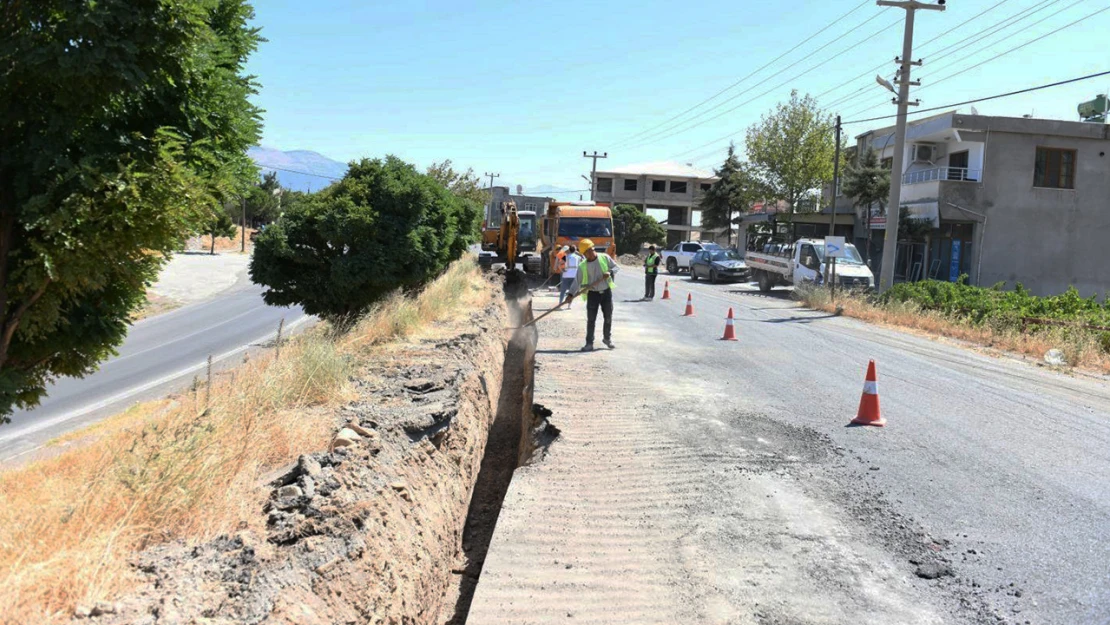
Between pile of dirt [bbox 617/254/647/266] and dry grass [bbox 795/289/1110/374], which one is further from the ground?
pile of dirt [bbox 617/254/647/266]

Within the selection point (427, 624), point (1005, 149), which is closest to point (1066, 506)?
point (427, 624)

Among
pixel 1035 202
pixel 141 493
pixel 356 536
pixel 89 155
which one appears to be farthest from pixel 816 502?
pixel 1035 202

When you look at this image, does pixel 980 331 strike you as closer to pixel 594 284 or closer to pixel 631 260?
pixel 594 284

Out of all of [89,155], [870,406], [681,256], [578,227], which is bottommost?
[870,406]

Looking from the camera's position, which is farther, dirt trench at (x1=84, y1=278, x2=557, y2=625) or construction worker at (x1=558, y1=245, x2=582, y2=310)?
construction worker at (x1=558, y1=245, x2=582, y2=310)

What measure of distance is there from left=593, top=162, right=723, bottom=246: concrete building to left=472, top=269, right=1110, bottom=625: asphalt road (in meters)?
63.8

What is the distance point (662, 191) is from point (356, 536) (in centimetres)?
7268

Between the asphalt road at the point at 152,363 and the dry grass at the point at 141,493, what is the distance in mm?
3330

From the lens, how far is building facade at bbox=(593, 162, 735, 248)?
74188mm

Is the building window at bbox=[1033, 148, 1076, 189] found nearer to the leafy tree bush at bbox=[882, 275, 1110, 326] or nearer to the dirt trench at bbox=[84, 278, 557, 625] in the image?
the leafy tree bush at bbox=[882, 275, 1110, 326]

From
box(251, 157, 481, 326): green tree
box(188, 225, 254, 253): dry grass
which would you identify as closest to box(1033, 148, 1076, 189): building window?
box(251, 157, 481, 326): green tree

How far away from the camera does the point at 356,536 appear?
16.4ft

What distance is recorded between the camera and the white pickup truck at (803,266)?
2705 centimetres

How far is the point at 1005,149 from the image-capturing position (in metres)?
32.1
